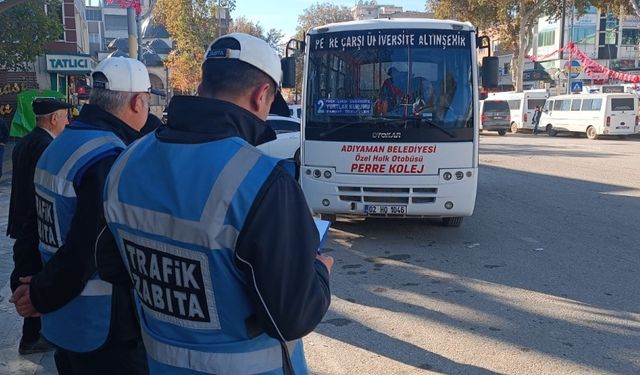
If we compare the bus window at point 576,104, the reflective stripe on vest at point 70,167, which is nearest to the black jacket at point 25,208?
the reflective stripe on vest at point 70,167

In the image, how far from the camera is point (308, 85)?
840 centimetres

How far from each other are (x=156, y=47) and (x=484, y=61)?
55057mm

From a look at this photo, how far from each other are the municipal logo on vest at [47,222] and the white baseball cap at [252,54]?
121 cm

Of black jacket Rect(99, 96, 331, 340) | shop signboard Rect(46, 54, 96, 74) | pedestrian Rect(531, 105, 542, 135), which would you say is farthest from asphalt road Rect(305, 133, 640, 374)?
pedestrian Rect(531, 105, 542, 135)

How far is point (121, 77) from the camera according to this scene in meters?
2.66

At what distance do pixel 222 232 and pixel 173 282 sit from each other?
274 mm

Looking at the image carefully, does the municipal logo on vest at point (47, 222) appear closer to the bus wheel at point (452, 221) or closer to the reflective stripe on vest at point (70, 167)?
the reflective stripe on vest at point (70, 167)

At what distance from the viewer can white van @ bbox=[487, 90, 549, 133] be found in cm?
3572

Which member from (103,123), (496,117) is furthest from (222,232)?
(496,117)

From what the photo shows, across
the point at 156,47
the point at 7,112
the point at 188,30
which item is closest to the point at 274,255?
the point at 7,112

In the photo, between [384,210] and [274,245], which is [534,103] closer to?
[384,210]

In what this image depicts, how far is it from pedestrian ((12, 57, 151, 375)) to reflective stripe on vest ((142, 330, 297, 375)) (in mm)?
606

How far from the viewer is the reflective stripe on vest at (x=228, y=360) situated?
165cm

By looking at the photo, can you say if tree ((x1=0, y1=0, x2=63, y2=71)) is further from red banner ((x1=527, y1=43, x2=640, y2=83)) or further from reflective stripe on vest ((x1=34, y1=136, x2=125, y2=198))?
red banner ((x1=527, y1=43, x2=640, y2=83))
